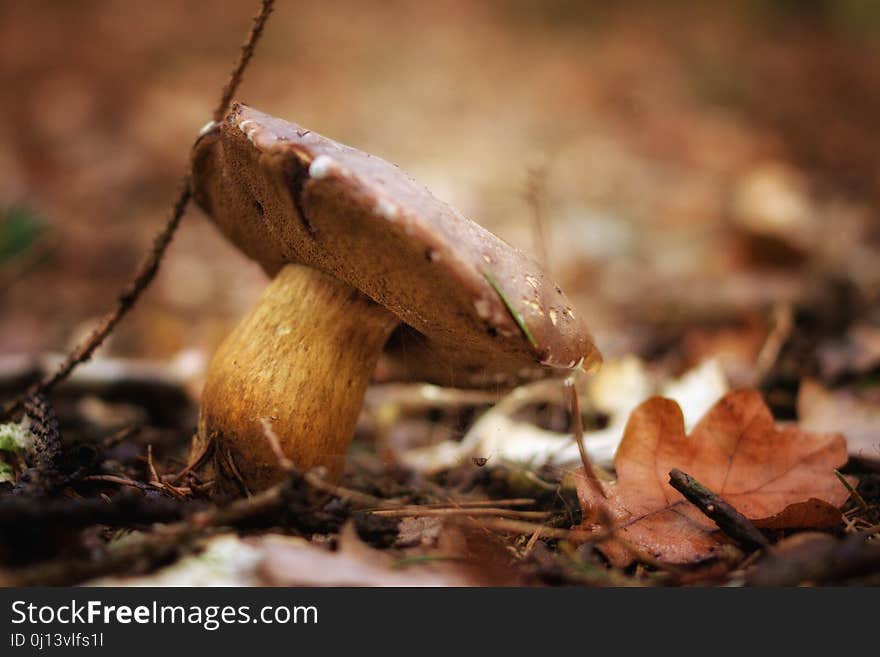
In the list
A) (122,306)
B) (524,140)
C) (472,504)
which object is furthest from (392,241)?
(524,140)

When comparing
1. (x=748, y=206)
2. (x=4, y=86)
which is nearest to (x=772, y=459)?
(x=748, y=206)

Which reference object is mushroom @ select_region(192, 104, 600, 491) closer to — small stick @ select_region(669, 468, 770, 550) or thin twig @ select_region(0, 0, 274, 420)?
thin twig @ select_region(0, 0, 274, 420)

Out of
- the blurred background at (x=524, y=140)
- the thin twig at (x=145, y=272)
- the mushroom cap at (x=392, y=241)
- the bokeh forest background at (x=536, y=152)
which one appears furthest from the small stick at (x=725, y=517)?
the blurred background at (x=524, y=140)

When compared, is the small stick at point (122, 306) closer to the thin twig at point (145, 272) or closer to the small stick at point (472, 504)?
the thin twig at point (145, 272)

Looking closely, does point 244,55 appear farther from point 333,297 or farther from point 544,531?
point 544,531

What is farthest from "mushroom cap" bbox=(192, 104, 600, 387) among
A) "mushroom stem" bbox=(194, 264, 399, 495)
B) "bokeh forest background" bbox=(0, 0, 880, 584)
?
"bokeh forest background" bbox=(0, 0, 880, 584)
